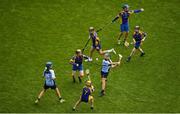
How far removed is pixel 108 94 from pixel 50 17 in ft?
26.9

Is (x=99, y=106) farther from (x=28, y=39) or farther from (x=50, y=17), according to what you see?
(x=50, y=17)

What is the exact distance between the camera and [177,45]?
980 inches

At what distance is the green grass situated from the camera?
2069 centimetres

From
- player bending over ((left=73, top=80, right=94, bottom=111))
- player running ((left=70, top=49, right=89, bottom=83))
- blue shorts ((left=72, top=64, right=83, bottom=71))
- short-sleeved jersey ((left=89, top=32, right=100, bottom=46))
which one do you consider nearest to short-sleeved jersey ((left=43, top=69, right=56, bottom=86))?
player bending over ((left=73, top=80, right=94, bottom=111))

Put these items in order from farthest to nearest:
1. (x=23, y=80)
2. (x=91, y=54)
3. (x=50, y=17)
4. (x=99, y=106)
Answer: (x=50, y=17)
(x=91, y=54)
(x=23, y=80)
(x=99, y=106)

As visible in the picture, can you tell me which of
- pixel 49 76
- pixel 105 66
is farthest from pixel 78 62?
pixel 49 76

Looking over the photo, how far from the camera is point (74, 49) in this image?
80.3ft

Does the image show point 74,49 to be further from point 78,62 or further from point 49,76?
point 49,76

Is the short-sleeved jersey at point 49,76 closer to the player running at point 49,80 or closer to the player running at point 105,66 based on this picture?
the player running at point 49,80

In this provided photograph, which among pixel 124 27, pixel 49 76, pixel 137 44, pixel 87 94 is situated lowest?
pixel 87 94

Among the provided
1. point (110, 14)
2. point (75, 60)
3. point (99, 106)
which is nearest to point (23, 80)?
point (75, 60)

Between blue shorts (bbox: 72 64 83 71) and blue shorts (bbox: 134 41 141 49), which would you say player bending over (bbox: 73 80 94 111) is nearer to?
blue shorts (bbox: 72 64 83 71)

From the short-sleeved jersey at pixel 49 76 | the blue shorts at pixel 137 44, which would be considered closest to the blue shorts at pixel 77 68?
the short-sleeved jersey at pixel 49 76

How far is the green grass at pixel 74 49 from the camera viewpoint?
2069 cm
